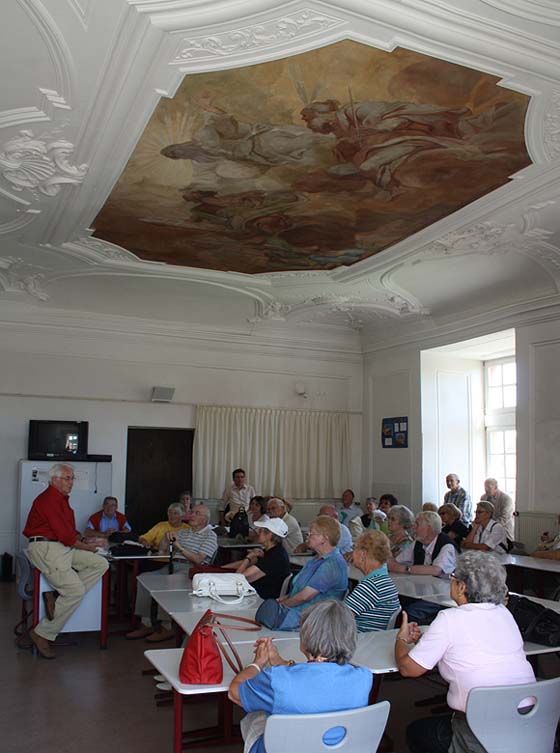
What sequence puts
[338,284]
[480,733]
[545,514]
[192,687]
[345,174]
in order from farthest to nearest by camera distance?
[338,284] < [545,514] < [345,174] < [192,687] < [480,733]

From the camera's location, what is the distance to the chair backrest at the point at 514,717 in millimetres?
2576

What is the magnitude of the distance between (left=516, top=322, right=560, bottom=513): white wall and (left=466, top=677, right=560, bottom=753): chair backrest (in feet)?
19.4

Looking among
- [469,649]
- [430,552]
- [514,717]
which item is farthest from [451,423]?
[514,717]

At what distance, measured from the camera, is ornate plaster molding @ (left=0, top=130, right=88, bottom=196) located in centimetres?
511

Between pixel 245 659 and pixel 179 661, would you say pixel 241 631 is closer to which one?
pixel 245 659

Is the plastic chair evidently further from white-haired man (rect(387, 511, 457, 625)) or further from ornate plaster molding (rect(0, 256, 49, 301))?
ornate plaster molding (rect(0, 256, 49, 301))

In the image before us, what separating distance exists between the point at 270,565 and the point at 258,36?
330cm

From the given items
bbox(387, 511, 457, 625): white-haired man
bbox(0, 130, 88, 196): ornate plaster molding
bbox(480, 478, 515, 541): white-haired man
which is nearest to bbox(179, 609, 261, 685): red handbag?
bbox(387, 511, 457, 625): white-haired man

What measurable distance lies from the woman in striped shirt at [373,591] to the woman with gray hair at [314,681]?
4.41ft

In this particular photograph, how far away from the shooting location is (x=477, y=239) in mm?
7082

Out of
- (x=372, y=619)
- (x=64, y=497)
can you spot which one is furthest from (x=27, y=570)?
Result: (x=372, y=619)

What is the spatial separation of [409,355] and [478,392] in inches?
50.7

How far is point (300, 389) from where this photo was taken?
458 inches

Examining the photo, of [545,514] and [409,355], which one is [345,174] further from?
[409,355]
